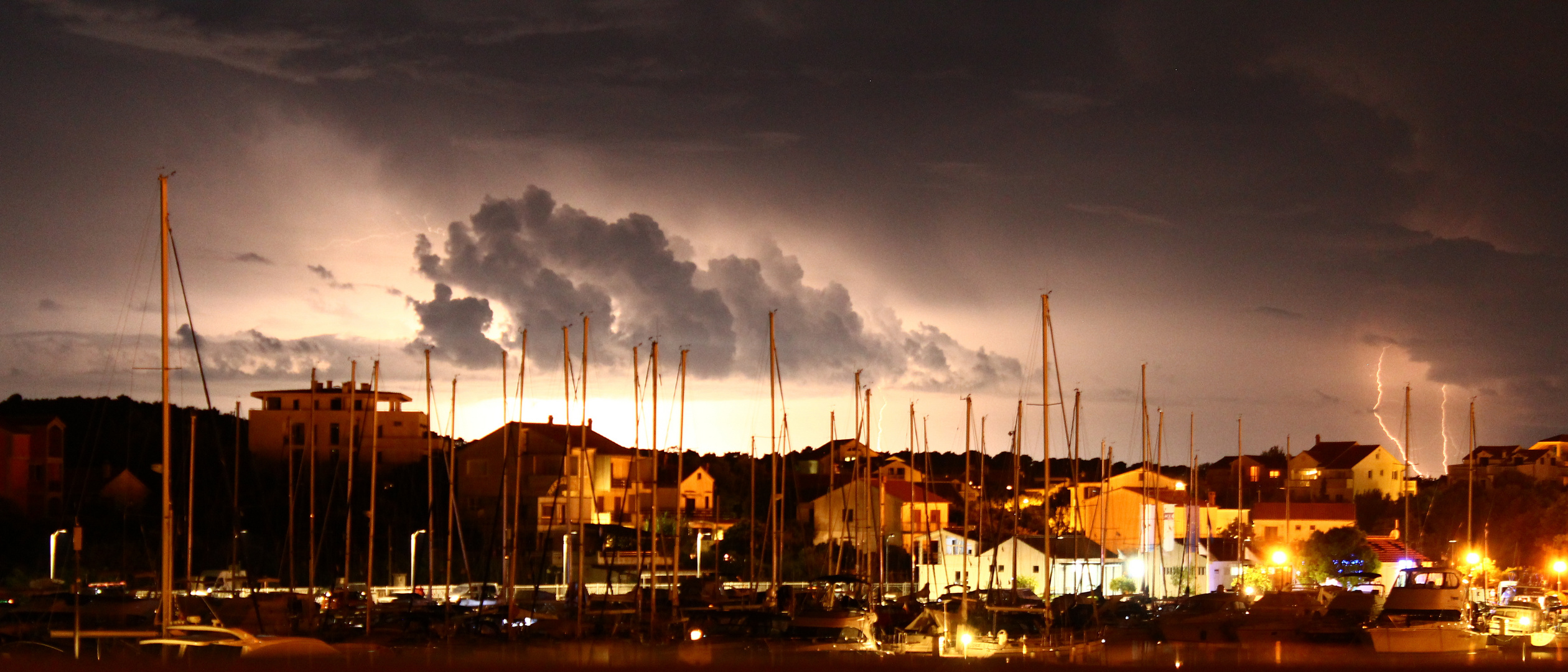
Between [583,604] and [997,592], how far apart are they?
49.9ft

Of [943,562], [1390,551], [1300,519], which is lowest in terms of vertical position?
[1390,551]

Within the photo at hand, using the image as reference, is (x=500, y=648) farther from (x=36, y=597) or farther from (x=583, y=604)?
(x=36, y=597)

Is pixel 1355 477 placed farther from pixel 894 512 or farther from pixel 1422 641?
pixel 1422 641

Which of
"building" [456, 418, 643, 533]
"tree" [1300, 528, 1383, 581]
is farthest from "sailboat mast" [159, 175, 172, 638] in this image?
"tree" [1300, 528, 1383, 581]

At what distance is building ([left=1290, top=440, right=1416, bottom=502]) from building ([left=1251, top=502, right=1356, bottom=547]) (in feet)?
89.4

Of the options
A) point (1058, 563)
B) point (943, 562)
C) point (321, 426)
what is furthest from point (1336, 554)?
point (321, 426)

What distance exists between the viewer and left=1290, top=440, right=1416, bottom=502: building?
11512cm

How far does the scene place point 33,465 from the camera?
72.2 meters

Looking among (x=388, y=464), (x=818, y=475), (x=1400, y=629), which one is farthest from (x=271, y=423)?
(x=1400, y=629)

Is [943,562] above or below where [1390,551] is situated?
above

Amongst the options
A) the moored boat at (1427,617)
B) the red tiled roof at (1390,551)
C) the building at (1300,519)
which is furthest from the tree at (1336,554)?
the moored boat at (1427,617)

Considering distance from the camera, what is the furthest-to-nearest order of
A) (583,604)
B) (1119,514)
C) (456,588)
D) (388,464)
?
(388,464) < (1119,514) < (456,588) < (583,604)

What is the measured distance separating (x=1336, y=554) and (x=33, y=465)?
7221 centimetres

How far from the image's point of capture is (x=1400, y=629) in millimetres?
26156
